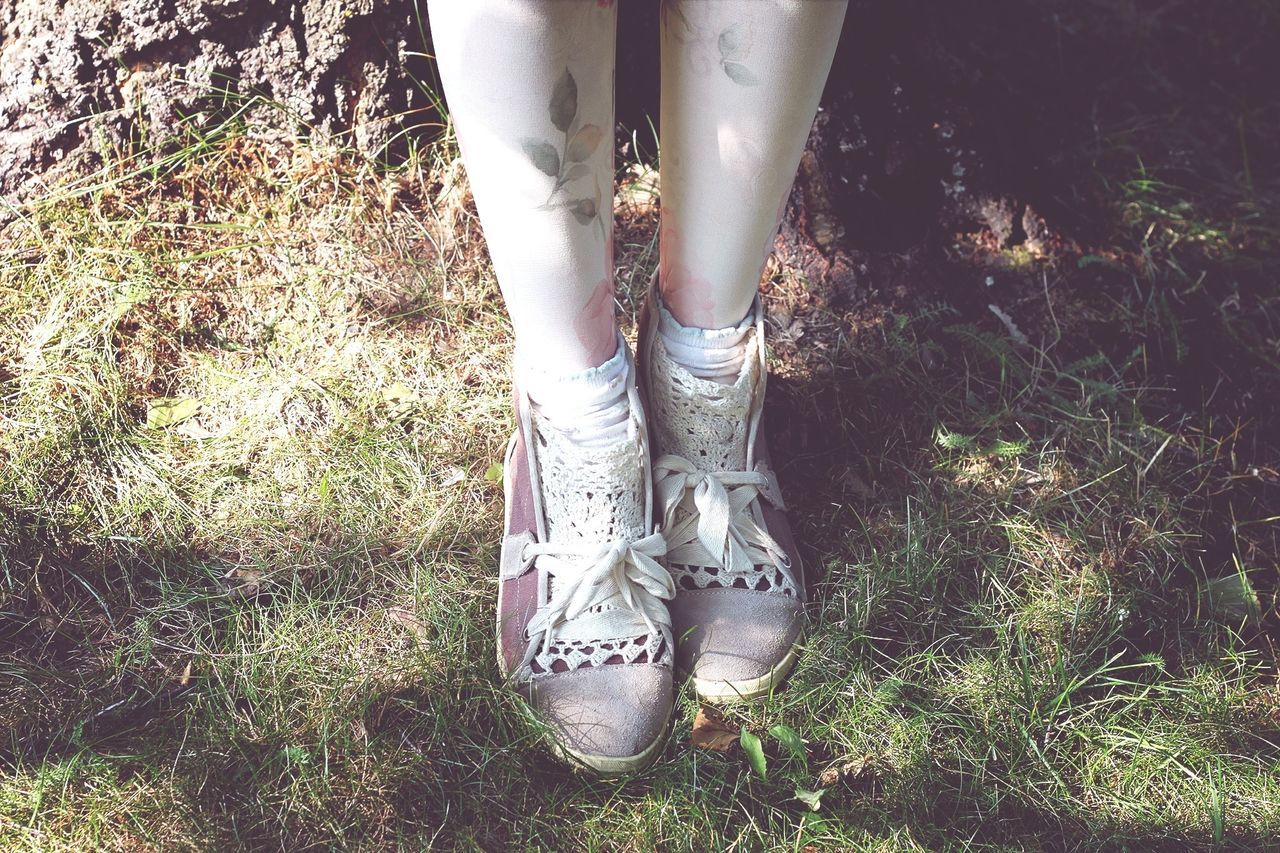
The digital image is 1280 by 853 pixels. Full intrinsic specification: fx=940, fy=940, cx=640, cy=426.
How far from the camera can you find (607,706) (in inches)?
47.9

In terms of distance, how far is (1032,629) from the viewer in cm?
139

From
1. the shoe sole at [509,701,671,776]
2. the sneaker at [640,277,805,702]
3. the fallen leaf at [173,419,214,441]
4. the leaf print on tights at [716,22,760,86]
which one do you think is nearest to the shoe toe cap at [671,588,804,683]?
the sneaker at [640,277,805,702]

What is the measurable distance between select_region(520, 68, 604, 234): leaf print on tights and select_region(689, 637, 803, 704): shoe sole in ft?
2.13

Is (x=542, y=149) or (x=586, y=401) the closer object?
(x=542, y=149)

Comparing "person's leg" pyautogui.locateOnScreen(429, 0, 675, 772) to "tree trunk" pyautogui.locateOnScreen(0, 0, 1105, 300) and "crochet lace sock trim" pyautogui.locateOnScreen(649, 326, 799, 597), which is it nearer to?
"crochet lace sock trim" pyautogui.locateOnScreen(649, 326, 799, 597)

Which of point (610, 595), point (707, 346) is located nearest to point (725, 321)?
point (707, 346)

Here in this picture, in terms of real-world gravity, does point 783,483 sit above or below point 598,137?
below

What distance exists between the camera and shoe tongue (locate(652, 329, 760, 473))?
1249mm

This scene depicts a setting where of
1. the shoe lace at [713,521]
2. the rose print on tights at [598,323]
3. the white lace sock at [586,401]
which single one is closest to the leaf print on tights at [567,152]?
the rose print on tights at [598,323]

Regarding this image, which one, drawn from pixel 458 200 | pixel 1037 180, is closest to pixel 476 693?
pixel 458 200

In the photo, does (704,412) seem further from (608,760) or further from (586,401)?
(608,760)

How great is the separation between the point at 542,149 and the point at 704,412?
0.46 meters

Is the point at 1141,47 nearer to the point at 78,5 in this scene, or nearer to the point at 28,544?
the point at 78,5

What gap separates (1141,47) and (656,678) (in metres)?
2.10
